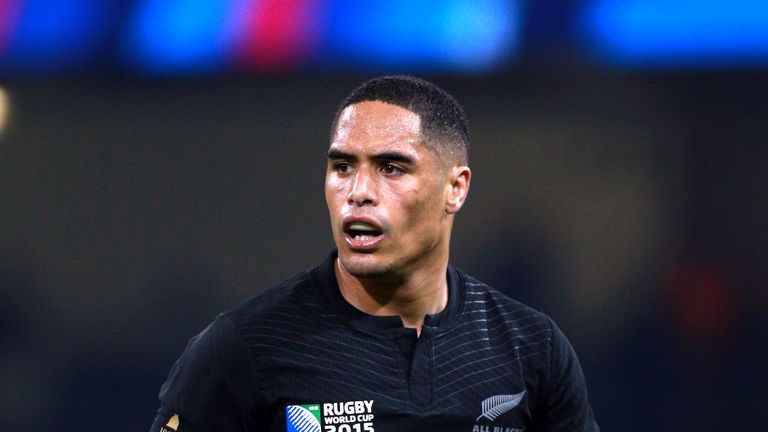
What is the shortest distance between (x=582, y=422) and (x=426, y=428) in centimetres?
42

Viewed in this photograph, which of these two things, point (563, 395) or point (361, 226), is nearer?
point (361, 226)

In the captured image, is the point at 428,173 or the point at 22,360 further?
the point at 22,360

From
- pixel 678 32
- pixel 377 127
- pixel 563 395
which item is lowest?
pixel 563 395

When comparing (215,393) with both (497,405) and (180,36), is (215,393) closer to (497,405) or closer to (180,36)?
(497,405)

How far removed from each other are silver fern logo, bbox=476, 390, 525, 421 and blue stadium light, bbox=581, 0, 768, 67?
1.83 metres

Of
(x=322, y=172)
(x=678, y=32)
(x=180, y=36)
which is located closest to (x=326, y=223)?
(x=322, y=172)

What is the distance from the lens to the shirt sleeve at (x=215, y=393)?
2027 millimetres

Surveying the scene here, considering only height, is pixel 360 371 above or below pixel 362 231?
below

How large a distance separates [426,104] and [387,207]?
0.24 m

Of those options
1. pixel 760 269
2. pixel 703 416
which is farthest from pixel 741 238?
pixel 703 416

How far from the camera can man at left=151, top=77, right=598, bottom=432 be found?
2.05m

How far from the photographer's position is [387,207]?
2070 millimetres

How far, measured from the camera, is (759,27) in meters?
3.61

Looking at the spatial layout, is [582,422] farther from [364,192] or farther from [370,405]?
[364,192]
